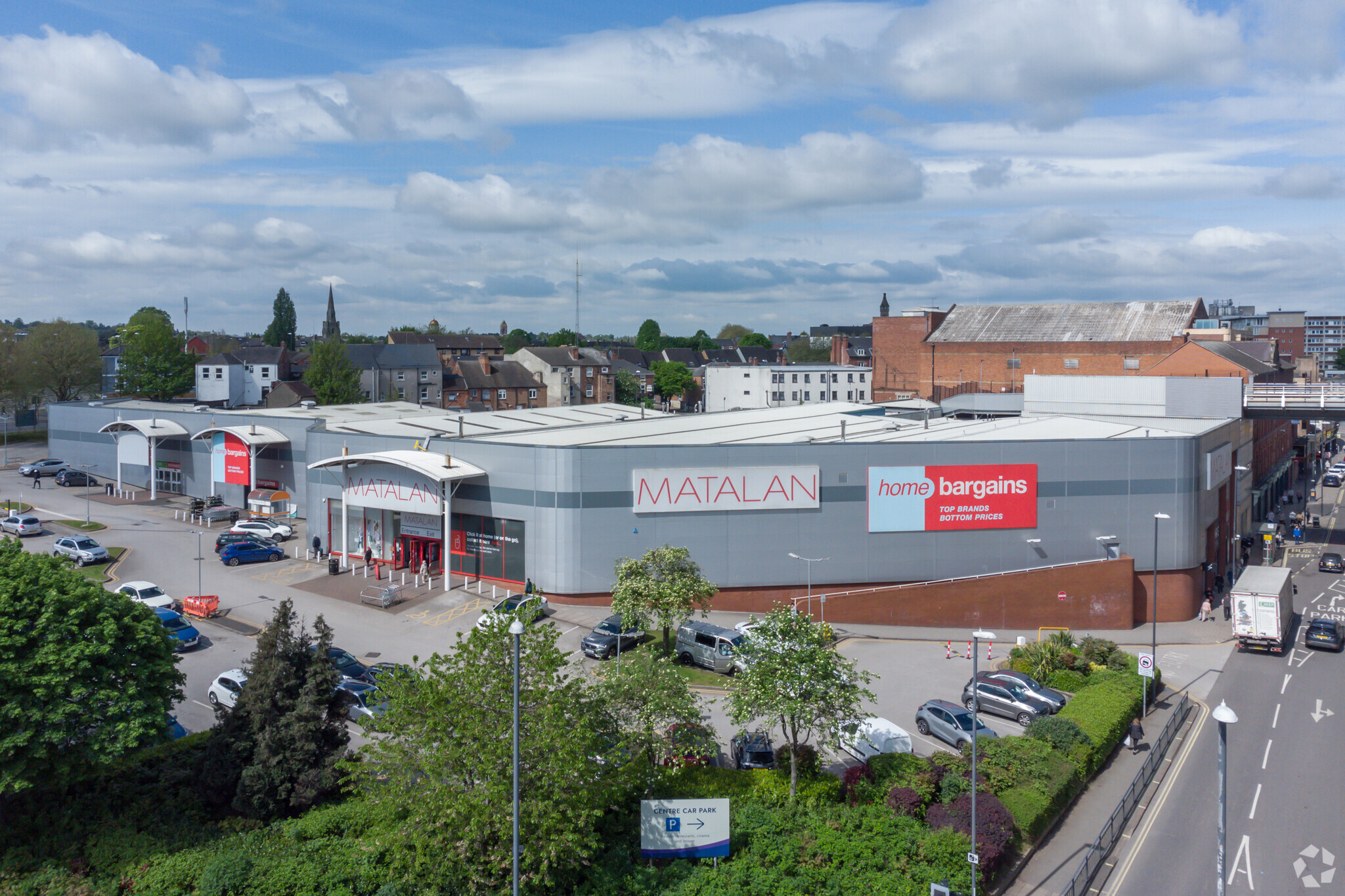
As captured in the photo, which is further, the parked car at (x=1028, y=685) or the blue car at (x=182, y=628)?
the blue car at (x=182, y=628)

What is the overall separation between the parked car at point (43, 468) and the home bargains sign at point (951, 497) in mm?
59317

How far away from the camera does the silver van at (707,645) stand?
30.5m

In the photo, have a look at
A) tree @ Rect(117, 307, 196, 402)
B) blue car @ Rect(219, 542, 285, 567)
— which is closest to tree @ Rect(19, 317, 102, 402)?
tree @ Rect(117, 307, 196, 402)

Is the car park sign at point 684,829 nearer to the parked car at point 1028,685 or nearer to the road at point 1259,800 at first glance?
the road at point 1259,800

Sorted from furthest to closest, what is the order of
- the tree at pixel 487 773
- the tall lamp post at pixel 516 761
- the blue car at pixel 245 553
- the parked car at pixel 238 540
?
the parked car at pixel 238 540, the blue car at pixel 245 553, the tree at pixel 487 773, the tall lamp post at pixel 516 761

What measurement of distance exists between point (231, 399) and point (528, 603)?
87.8 m

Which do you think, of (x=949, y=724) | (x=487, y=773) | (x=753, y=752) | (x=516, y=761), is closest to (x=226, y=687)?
(x=487, y=773)

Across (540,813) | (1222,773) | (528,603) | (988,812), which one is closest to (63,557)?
(528,603)

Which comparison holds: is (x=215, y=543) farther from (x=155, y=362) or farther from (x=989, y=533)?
(x=155, y=362)

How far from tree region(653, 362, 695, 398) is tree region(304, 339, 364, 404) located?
51037 millimetres

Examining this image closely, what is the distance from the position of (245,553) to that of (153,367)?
5933 centimetres

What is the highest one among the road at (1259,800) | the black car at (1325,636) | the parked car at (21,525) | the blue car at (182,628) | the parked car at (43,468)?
the parked car at (43,468)

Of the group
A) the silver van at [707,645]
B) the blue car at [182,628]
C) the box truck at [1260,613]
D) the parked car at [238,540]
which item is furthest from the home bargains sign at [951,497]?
the parked car at [238,540]

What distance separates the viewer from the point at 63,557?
21.3m
